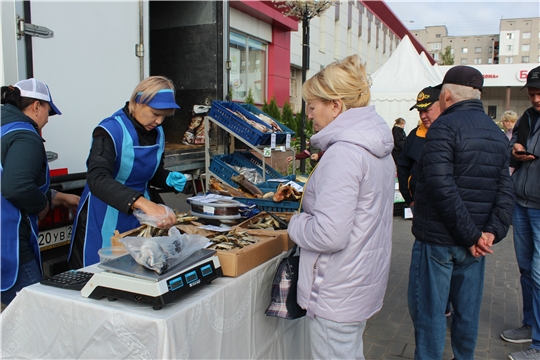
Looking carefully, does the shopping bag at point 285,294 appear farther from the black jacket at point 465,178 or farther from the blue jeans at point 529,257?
the blue jeans at point 529,257

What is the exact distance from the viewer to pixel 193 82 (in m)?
5.21

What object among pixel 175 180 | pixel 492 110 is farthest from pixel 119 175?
pixel 492 110

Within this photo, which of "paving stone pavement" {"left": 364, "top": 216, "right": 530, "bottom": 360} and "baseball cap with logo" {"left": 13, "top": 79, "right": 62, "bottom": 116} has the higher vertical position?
"baseball cap with logo" {"left": 13, "top": 79, "right": 62, "bottom": 116}

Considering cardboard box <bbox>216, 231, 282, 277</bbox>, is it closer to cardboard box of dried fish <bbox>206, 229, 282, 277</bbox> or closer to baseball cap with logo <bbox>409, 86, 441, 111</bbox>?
cardboard box of dried fish <bbox>206, 229, 282, 277</bbox>

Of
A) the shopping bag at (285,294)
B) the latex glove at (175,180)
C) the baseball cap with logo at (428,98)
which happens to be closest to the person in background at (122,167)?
the latex glove at (175,180)

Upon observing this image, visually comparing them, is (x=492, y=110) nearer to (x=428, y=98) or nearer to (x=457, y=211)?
(x=428, y=98)

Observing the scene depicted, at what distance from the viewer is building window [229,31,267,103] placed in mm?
13289

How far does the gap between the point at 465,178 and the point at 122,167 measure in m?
1.95

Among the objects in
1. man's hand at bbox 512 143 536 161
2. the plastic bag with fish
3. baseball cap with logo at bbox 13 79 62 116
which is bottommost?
the plastic bag with fish

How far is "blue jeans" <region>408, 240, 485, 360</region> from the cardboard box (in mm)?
989

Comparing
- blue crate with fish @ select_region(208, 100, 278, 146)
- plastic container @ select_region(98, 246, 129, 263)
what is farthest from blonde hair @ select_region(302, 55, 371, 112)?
blue crate with fish @ select_region(208, 100, 278, 146)

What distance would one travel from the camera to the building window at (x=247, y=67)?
1329cm

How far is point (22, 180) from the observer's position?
2328 millimetres

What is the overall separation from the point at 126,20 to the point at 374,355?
3213mm
